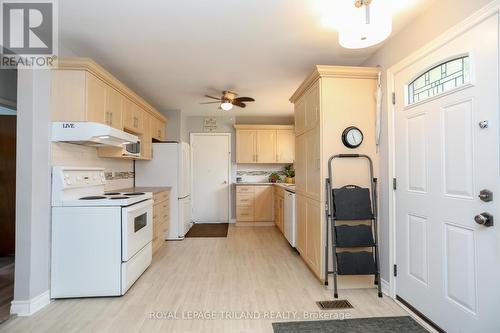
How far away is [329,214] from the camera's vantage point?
8.66 feet

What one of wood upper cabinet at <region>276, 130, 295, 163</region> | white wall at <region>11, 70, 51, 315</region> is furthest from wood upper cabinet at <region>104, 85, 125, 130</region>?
wood upper cabinet at <region>276, 130, 295, 163</region>

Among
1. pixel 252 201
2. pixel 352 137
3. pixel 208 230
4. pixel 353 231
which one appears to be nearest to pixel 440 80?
pixel 352 137

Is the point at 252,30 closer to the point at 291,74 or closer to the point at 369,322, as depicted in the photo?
the point at 291,74

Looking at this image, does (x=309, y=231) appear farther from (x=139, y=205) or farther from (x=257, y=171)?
(x=257, y=171)

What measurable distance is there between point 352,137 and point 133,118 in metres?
2.96

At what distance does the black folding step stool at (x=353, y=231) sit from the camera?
8.33 ft

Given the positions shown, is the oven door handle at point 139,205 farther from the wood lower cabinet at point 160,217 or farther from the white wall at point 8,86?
the white wall at point 8,86

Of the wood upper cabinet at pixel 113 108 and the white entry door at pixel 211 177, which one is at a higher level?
the wood upper cabinet at pixel 113 108

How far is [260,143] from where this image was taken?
A: 5.90m

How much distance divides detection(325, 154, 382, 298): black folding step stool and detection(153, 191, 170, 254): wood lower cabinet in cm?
249

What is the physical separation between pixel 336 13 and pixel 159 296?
2.96 metres

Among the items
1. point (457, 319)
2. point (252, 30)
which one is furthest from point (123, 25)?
point (457, 319)

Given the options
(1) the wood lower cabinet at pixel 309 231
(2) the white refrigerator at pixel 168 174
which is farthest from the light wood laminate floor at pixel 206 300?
(2) the white refrigerator at pixel 168 174

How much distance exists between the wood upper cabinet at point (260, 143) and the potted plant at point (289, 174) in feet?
1.35
